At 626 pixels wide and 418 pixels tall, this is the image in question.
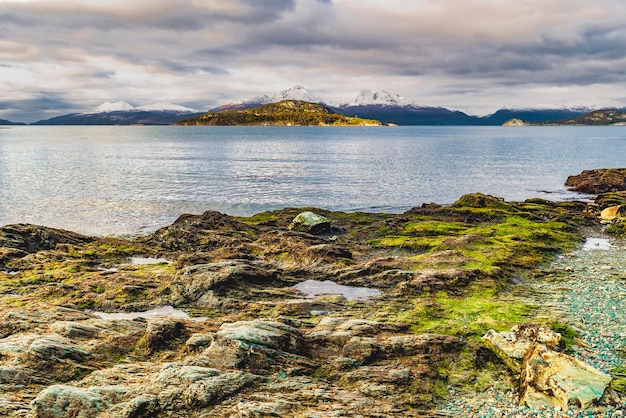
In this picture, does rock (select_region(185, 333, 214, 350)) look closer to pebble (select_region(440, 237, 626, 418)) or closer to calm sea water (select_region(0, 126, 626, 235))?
pebble (select_region(440, 237, 626, 418))

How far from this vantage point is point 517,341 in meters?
14.2

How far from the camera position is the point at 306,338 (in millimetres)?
14789

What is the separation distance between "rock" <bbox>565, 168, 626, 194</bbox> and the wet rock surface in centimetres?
3221

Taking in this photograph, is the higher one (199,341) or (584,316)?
(199,341)

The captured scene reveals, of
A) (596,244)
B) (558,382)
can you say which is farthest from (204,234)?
(596,244)

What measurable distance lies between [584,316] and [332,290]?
1085cm

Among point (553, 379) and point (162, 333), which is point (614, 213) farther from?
point (162, 333)

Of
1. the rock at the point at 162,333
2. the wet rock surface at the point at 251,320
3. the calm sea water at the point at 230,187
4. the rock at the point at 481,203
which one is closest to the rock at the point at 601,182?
the calm sea water at the point at 230,187

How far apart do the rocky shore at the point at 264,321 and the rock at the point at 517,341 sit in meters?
0.35

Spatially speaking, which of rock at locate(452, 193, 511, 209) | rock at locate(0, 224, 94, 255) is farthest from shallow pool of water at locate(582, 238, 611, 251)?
rock at locate(0, 224, 94, 255)

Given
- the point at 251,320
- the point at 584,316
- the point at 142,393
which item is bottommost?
the point at 584,316

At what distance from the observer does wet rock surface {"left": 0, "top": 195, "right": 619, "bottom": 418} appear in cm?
1166

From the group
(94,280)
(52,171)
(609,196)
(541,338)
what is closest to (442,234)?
(541,338)

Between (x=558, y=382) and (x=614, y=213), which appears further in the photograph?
(x=614, y=213)
